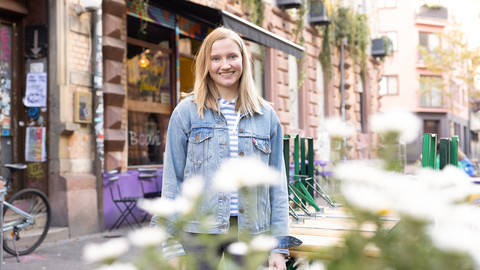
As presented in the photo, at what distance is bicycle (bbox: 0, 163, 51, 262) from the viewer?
598cm

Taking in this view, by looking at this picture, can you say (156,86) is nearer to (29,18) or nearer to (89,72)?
(89,72)

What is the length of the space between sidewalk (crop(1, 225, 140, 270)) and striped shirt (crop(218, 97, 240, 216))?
11.3 feet

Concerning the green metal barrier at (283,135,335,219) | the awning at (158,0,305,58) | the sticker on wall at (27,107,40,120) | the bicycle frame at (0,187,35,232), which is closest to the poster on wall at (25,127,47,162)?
the sticker on wall at (27,107,40,120)

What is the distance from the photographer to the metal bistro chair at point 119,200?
7.90 m

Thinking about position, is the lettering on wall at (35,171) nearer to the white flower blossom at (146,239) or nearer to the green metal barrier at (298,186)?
the green metal barrier at (298,186)

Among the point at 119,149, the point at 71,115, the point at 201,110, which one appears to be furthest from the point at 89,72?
the point at 201,110

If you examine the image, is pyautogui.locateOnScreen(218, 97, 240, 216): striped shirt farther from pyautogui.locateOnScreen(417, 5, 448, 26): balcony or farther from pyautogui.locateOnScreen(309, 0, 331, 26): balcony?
pyautogui.locateOnScreen(417, 5, 448, 26): balcony

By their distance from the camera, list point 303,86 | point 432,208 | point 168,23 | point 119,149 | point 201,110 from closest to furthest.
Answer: point 432,208
point 201,110
point 119,149
point 168,23
point 303,86

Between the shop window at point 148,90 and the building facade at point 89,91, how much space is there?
2 cm

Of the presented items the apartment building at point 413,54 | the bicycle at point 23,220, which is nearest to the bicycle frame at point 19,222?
the bicycle at point 23,220

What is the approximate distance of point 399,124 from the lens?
675 millimetres

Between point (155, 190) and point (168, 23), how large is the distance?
3.03 m

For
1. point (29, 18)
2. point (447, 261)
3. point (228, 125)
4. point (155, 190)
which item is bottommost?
point (155, 190)

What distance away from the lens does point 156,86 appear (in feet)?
32.0
